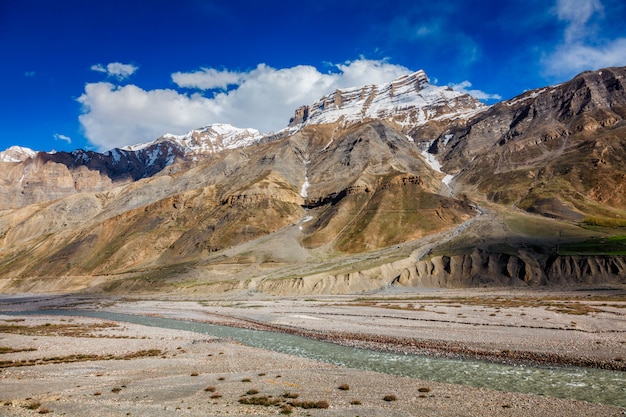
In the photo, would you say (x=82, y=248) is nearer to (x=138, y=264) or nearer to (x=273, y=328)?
(x=138, y=264)

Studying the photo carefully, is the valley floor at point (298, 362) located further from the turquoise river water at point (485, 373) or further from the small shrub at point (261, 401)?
the turquoise river water at point (485, 373)

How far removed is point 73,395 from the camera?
80.1 feet

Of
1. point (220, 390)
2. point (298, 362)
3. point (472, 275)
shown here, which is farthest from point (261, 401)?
point (472, 275)

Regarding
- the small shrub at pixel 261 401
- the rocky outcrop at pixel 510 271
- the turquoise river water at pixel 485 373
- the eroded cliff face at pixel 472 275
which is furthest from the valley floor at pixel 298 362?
the eroded cliff face at pixel 472 275

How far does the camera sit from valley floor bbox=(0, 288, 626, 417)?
2145cm

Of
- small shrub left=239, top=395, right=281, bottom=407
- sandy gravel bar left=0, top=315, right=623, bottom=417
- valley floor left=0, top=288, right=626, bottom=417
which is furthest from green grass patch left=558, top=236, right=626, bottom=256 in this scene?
small shrub left=239, top=395, right=281, bottom=407

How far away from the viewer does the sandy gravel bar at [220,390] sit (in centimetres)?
2075

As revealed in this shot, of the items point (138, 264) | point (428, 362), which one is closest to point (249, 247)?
point (138, 264)

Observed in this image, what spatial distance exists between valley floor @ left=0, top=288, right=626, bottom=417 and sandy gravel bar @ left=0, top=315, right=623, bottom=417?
0.09m

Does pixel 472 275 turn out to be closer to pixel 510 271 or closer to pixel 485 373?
pixel 510 271

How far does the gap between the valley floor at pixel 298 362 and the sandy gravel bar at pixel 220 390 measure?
Answer: 9cm

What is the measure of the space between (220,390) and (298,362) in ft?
33.6

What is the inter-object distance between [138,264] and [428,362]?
171 metres

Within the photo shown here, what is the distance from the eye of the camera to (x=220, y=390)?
83.8 feet
